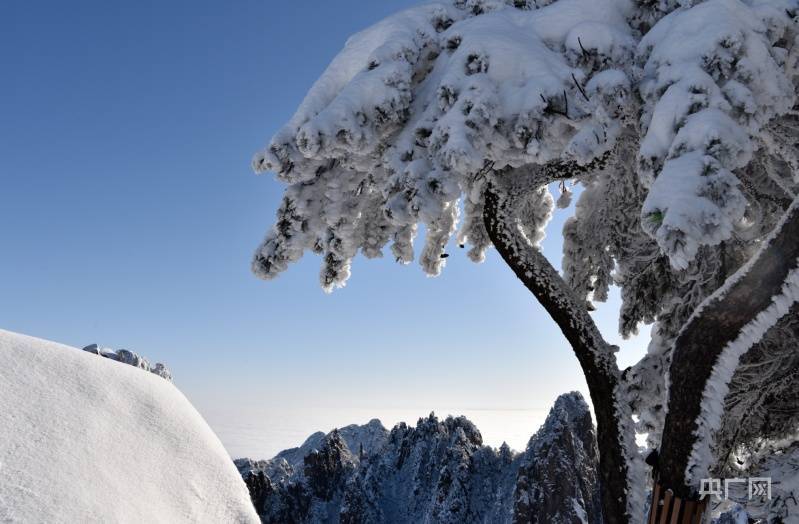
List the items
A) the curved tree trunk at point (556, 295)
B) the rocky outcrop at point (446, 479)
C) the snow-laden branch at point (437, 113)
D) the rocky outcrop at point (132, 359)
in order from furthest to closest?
the rocky outcrop at point (446, 479) → the curved tree trunk at point (556, 295) → the snow-laden branch at point (437, 113) → the rocky outcrop at point (132, 359)

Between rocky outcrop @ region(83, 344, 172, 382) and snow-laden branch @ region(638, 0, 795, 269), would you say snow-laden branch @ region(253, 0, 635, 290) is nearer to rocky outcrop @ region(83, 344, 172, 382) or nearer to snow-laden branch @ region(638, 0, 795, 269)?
snow-laden branch @ region(638, 0, 795, 269)

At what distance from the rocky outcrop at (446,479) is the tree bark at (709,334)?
57854mm

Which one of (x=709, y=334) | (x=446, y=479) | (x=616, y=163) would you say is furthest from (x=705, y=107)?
(x=446, y=479)

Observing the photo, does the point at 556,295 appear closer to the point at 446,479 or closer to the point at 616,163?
the point at 616,163

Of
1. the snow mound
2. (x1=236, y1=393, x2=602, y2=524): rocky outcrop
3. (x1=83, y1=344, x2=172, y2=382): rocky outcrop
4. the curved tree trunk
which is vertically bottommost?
the snow mound

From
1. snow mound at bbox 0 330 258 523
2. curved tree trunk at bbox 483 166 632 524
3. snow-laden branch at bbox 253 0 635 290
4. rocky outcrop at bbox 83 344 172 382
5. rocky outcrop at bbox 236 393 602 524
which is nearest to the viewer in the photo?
snow mound at bbox 0 330 258 523

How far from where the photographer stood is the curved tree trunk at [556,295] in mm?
7309

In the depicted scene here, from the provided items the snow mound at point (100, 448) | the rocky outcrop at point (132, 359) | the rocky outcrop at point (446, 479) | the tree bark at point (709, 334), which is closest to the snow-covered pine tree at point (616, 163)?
the tree bark at point (709, 334)

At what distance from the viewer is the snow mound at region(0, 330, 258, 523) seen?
2.48 metres

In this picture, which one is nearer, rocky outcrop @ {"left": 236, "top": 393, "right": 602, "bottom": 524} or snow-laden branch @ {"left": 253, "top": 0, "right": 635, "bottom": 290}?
snow-laden branch @ {"left": 253, "top": 0, "right": 635, "bottom": 290}

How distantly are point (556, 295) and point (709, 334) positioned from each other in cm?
219

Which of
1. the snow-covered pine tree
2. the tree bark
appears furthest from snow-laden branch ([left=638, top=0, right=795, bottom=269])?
the tree bark

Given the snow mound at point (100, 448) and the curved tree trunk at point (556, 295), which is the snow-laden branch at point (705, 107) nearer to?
the curved tree trunk at point (556, 295)

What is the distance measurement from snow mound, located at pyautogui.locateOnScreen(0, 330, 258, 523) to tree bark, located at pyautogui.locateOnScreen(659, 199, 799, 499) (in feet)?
13.3
